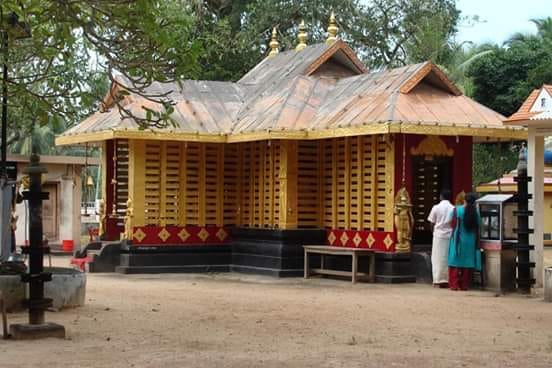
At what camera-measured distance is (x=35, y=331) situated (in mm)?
10094

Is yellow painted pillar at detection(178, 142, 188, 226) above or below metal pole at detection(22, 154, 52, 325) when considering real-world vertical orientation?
above

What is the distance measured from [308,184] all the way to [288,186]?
1.54 ft

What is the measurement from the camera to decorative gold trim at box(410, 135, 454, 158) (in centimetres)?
1761

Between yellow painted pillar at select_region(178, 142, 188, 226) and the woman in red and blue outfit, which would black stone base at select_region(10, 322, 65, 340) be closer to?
the woman in red and blue outfit

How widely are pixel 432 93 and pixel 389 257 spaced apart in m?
3.10

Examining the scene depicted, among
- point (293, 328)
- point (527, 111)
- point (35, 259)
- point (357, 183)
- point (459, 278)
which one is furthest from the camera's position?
point (357, 183)

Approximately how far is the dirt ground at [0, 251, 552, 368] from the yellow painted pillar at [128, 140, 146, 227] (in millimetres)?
2502

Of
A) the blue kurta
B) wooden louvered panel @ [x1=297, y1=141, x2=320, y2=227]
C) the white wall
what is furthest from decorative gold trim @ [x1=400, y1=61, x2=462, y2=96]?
the white wall

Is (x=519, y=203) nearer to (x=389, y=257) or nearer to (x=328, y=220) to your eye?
(x=389, y=257)

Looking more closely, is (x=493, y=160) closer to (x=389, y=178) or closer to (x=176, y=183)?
(x=176, y=183)

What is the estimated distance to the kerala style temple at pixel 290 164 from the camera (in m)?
17.3

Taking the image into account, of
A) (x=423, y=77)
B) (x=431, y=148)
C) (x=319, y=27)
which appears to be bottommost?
(x=431, y=148)

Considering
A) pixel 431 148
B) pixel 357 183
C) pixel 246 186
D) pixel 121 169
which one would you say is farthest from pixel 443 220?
pixel 121 169

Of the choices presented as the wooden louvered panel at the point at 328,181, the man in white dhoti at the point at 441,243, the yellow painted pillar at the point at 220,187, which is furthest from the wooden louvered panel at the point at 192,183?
the man in white dhoti at the point at 441,243
